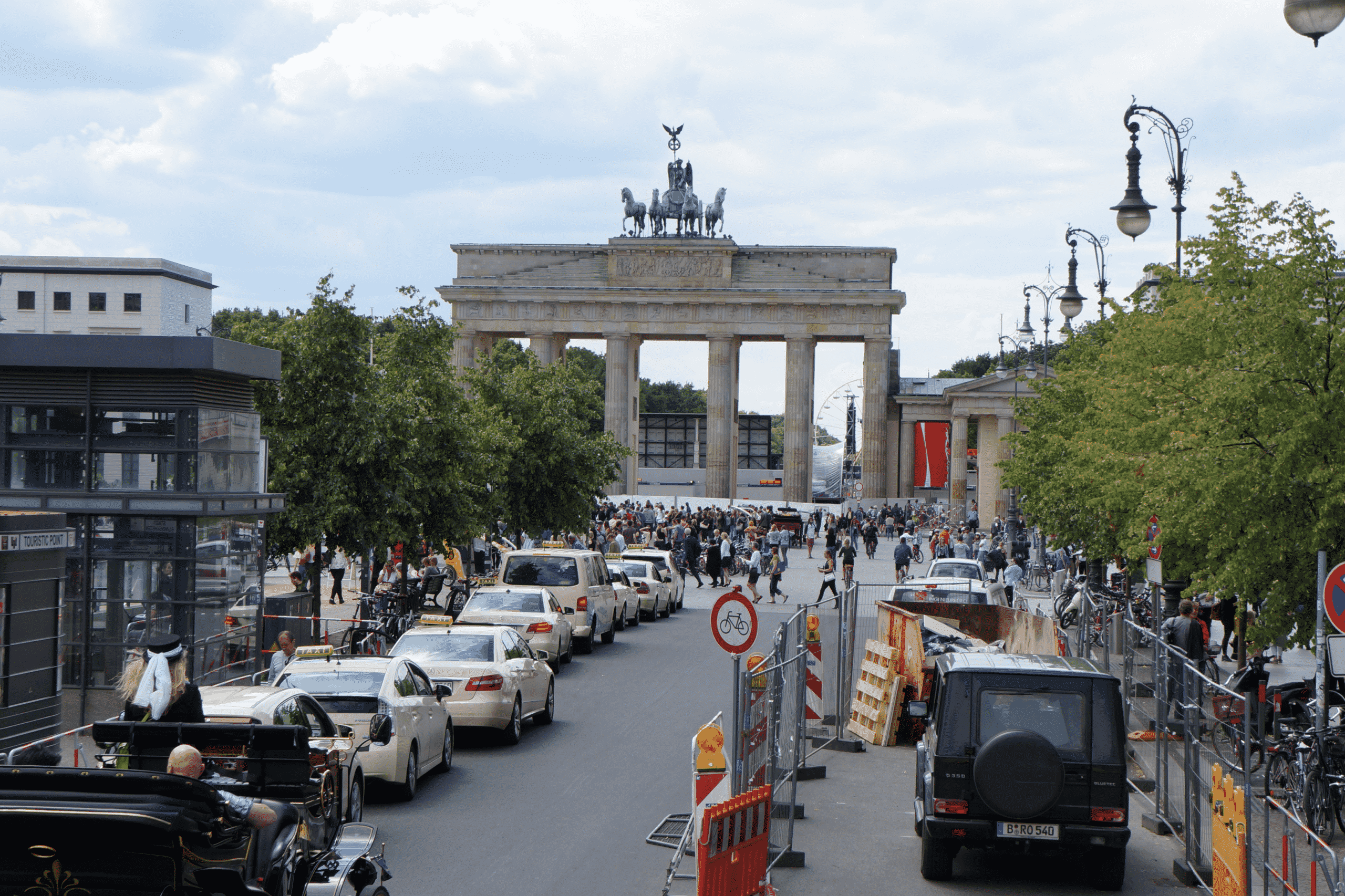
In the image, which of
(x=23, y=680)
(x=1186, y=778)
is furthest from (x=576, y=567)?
(x=1186, y=778)

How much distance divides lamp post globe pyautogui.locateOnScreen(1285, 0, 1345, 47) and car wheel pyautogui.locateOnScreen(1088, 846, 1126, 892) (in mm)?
5859

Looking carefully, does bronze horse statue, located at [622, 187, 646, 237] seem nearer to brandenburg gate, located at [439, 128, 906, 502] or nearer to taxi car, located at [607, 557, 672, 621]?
brandenburg gate, located at [439, 128, 906, 502]

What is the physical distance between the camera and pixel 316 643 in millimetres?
22156

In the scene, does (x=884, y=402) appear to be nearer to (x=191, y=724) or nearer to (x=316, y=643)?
(x=316, y=643)

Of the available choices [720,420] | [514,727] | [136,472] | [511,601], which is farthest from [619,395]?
[514,727]

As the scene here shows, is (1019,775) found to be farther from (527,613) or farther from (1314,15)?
(527,613)

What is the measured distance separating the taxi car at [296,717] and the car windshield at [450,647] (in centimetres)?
487

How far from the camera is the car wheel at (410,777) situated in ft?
43.6

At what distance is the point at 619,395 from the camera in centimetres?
9044

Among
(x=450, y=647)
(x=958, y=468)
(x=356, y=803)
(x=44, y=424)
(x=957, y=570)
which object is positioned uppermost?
(x=958, y=468)

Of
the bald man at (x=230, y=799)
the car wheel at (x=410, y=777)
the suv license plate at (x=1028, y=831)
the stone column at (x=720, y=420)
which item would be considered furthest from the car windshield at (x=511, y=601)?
the stone column at (x=720, y=420)

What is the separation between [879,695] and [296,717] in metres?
9.29

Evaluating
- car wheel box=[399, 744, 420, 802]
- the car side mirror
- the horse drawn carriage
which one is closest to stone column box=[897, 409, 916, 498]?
car wheel box=[399, 744, 420, 802]

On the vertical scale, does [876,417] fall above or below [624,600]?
above
